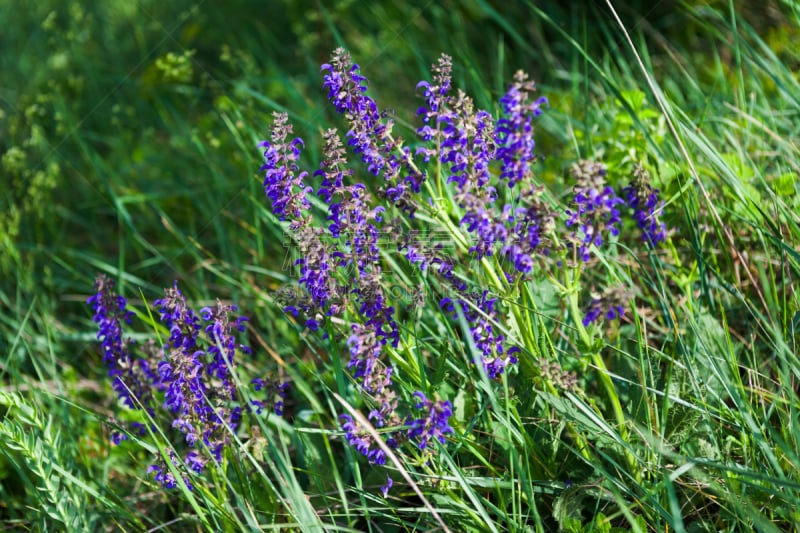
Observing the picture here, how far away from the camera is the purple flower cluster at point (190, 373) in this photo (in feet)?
7.44

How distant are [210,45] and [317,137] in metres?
2.35

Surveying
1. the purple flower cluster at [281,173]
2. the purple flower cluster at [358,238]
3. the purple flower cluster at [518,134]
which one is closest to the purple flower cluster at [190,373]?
the purple flower cluster at [358,238]

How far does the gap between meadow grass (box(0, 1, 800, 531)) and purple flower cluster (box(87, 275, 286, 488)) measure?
0.32ft

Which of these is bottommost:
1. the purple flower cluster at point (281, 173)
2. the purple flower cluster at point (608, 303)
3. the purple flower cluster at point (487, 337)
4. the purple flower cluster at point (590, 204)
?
the purple flower cluster at point (487, 337)

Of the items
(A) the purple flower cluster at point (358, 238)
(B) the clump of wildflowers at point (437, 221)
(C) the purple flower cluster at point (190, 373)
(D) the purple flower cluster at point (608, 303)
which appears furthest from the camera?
(C) the purple flower cluster at point (190, 373)

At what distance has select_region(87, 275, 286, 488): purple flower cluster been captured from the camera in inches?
89.3

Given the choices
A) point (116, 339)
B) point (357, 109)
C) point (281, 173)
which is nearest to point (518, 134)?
point (357, 109)

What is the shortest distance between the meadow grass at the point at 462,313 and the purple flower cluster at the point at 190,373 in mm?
99

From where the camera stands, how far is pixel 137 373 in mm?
2703

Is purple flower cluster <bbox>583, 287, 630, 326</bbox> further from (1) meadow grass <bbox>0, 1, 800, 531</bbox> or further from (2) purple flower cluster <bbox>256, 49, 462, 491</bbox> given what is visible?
(2) purple flower cluster <bbox>256, 49, 462, 491</bbox>

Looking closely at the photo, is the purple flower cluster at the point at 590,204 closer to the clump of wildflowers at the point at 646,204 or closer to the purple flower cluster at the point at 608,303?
the purple flower cluster at the point at 608,303

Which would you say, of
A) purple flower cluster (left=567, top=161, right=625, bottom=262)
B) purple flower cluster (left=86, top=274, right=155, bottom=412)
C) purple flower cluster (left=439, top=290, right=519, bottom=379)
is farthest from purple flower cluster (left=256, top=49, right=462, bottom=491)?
purple flower cluster (left=86, top=274, right=155, bottom=412)

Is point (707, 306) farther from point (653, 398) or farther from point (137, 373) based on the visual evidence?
point (137, 373)

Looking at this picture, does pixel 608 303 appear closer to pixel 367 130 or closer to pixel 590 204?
pixel 590 204
